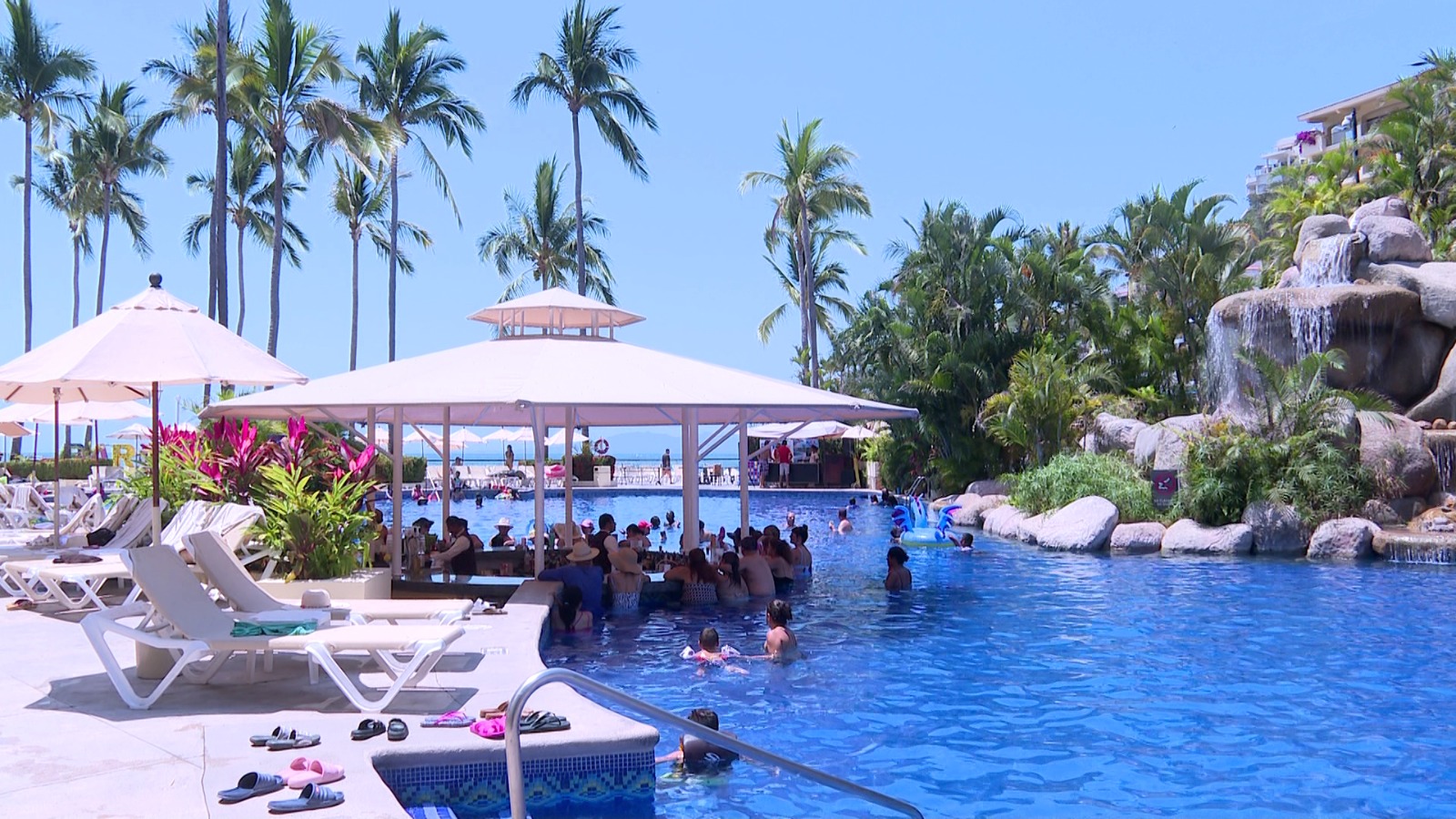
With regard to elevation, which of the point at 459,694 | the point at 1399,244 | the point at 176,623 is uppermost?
the point at 1399,244

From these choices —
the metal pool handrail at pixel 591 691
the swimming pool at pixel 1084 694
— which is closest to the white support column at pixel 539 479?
the swimming pool at pixel 1084 694

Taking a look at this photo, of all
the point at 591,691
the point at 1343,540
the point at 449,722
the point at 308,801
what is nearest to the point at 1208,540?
the point at 1343,540

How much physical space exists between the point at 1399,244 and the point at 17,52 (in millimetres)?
37965

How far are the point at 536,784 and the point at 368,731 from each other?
0.95 meters

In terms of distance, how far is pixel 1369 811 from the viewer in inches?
255

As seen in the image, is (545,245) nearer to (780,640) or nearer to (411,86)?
(411,86)

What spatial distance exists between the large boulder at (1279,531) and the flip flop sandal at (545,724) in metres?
15.8

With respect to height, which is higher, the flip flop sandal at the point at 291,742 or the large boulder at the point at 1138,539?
the large boulder at the point at 1138,539

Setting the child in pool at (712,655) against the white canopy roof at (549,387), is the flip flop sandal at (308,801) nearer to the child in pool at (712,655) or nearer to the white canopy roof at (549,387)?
the child in pool at (712,655)

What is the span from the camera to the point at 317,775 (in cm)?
507

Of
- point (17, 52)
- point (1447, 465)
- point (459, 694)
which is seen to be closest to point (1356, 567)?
point (1447, 465)

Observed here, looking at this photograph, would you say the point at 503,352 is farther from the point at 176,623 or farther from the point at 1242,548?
the point at 1242,548

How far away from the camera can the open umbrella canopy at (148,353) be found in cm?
833

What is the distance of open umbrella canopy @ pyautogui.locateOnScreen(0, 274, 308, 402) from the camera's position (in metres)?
8.33
